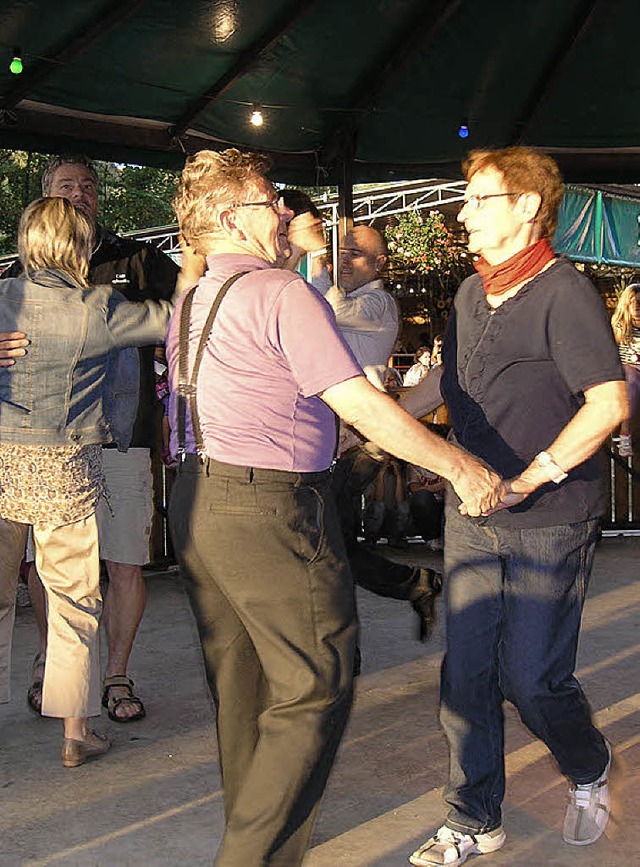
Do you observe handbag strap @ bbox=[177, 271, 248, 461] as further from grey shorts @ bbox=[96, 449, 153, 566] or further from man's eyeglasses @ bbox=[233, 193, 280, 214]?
grey shorts @ bbox=[96, 449, 153, 566]

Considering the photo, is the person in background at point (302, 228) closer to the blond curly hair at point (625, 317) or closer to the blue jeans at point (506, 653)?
the blue jeans at point (506, 653)

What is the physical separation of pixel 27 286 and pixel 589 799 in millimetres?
2774

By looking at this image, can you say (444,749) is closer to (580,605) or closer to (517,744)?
(517,744)

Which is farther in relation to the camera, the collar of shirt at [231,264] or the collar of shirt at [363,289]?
the collar of shirt at [363,289]

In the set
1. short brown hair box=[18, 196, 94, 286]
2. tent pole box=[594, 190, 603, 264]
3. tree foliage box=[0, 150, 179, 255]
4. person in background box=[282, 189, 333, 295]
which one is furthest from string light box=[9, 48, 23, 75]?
tree foliage box=[0, 150, 179, 255]

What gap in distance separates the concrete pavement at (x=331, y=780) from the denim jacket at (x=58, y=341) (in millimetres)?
1342

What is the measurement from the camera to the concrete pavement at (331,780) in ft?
12.5

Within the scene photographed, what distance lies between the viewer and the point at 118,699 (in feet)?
17.4

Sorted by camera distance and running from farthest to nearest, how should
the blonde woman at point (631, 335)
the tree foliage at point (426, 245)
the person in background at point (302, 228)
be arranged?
the tree foliage at point (426, 245)
the blonde woman at point (631, 335)
the person in background at point (302, 228)

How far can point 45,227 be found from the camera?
4570 mm

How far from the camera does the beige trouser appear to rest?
4.61 meters

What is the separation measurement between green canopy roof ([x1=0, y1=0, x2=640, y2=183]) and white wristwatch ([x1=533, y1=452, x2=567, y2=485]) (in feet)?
15.9

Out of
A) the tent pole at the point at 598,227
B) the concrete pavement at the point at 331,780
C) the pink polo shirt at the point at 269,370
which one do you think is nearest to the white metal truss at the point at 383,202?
the tent pole at the point at 598,227

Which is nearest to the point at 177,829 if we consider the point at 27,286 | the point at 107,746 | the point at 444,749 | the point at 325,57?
the point at 107,746
